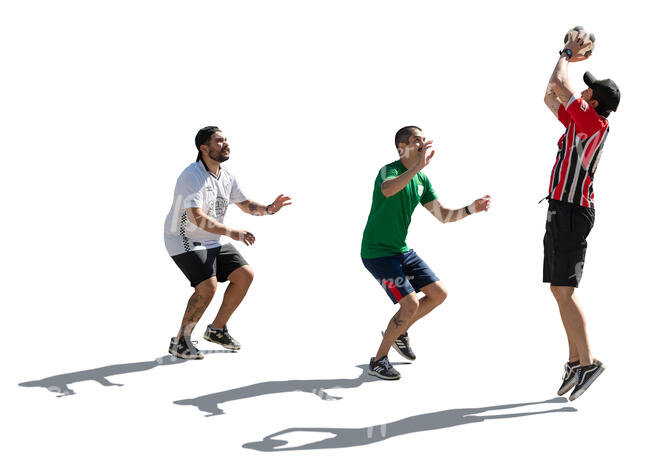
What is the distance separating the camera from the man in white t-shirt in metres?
6.91

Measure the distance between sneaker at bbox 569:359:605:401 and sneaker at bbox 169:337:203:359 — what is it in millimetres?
3083

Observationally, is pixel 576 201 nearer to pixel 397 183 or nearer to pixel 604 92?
pixel 604 92

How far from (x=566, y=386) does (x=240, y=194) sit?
10.4 feet

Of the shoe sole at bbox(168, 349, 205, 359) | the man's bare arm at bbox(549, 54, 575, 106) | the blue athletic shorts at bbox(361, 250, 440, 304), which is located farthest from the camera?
the shoe sole at bbox(168, 349, 205, 359)

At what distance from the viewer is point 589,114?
5.69 m

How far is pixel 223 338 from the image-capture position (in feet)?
24.5

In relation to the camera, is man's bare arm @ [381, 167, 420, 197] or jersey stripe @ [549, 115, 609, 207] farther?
man's bare arm @ [381, 167, 420, 197]

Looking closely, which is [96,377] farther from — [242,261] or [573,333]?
[573,333]

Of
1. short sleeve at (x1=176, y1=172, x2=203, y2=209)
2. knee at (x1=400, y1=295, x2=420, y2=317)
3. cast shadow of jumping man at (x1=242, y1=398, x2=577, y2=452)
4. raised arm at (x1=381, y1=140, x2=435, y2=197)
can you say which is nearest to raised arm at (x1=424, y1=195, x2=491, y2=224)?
raised arm at (x1=381, y1=140, x2=435, y2=197)

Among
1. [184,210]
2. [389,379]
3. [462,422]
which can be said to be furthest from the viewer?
[184,210]

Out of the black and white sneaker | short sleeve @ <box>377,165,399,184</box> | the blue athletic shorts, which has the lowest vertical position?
the black and white sneaker

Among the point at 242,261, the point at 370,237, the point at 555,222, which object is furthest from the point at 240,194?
the point at 555,222

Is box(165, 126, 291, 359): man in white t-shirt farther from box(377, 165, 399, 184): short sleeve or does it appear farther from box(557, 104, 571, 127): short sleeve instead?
box(557, 104, 571, 127): short sleeve

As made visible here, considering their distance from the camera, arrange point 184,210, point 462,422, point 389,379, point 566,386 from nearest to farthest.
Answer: point 462,422 → point 566,386 → point 389,379 → point 184,210
